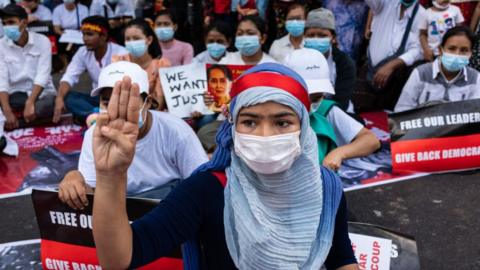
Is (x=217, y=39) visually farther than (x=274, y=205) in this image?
Yes

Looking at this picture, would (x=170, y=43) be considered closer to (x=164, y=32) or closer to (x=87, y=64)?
(x=164, y=32)

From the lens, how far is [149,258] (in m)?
1.41

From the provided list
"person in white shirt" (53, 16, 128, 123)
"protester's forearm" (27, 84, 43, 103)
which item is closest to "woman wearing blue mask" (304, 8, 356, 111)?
"person in white shirt" (53, 16, 128, 123)

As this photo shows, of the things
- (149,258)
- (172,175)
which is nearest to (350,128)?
(172,175)

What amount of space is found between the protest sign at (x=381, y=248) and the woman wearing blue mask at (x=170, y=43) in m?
3.61

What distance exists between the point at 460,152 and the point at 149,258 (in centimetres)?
331

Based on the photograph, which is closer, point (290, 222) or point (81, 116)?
point (290, 222)

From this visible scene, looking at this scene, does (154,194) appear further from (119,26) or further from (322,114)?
(119,26)

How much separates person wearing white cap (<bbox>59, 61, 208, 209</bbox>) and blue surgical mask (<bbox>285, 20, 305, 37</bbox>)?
288 cm

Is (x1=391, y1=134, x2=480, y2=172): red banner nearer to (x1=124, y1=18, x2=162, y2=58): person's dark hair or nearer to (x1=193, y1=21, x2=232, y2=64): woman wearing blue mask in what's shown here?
(x1=193, y1=21, x2=232, y2=64): woman wearing blue mask

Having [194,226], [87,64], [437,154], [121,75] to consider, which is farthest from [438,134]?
[87,64]

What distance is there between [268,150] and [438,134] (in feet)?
9.43

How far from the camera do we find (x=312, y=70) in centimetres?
290

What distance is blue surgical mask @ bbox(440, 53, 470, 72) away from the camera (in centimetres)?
432
